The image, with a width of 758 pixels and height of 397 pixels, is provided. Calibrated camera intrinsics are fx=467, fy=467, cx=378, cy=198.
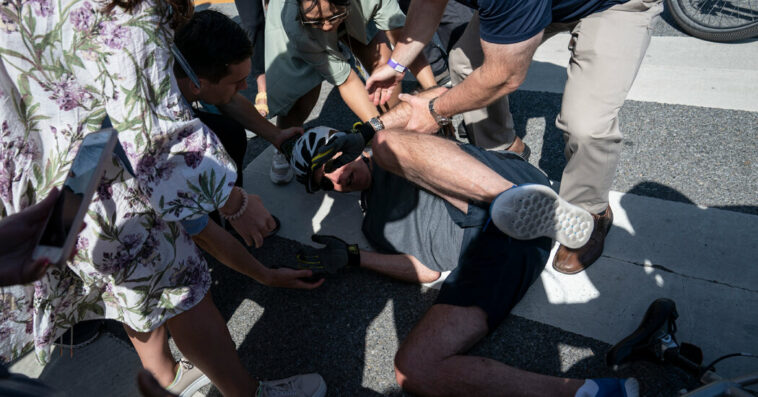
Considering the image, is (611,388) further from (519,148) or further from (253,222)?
(519,148)

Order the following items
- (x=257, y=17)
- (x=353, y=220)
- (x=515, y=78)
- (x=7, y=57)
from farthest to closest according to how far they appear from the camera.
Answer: (x=257, y=17) < (x=353, y=220) < (x=515, y=78) < (x=7, y=57)

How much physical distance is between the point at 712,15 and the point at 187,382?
4313 millimetres

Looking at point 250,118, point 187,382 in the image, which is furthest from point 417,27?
point 187,382

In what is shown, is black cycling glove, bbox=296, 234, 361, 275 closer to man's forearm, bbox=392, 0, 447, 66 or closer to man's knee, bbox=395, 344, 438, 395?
man's knee, bbox=395, 344, 438, 395

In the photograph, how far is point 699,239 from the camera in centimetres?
203

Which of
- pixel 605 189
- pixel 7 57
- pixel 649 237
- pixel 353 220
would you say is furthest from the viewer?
pixel 353 220

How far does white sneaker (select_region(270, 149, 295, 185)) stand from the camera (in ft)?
9.07

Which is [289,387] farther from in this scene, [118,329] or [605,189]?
[605,189]

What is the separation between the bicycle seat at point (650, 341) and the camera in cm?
155

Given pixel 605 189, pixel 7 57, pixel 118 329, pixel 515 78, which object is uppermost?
pixel 7 57

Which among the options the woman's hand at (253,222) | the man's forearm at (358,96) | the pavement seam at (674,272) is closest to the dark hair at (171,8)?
the woman's hand at (253,222)

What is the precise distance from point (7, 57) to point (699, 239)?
2.43 m

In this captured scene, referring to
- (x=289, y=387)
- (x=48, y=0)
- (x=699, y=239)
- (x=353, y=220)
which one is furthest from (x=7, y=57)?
(x=699, y=239)

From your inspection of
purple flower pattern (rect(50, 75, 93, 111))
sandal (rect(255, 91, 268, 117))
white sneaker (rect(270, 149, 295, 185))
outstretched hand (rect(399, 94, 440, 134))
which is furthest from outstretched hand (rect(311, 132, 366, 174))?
sandal (rect(255, 91, 268, 117))
